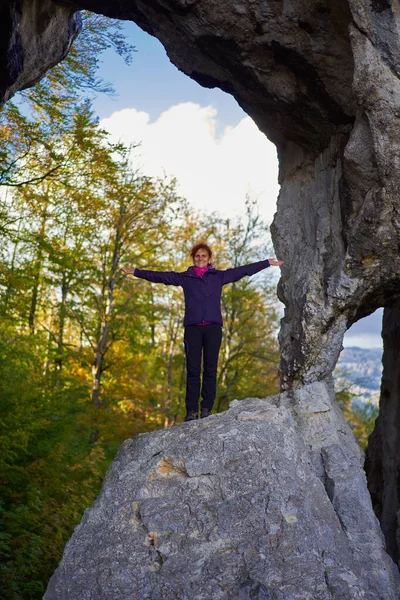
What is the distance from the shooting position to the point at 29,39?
784cm

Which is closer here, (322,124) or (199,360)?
(199,360)

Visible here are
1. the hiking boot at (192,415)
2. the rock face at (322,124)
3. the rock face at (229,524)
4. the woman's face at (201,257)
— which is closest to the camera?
the rock face at (229,524)

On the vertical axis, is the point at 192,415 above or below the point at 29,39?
below

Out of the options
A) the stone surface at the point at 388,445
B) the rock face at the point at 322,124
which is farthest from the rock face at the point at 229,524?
the stone surface at the point at 388,445

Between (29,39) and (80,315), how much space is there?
318 inches

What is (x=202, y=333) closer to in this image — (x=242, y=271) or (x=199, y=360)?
(x=199, y=360)

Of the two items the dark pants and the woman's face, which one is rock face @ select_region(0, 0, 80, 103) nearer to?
the woman's face

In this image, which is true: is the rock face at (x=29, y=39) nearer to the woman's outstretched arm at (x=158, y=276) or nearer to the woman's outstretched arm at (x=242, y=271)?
the woman's outstretched arm at (x=158, y=276)

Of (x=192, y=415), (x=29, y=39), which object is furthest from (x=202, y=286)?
(x=29, y=39)

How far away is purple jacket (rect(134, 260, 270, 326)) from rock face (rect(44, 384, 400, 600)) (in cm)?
117

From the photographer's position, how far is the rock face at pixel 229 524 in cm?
455

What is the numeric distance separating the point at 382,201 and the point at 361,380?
12.9m

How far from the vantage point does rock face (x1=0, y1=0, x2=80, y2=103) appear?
24.1 ft

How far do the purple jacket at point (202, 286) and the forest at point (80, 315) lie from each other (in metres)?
4.40
